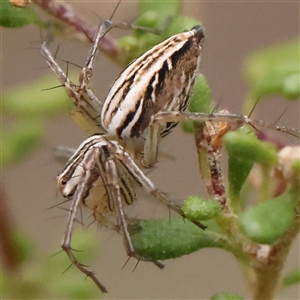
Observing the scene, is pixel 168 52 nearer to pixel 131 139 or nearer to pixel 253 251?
pixel 131 139

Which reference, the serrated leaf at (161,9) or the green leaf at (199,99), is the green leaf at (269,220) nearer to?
the green leaf at (199,99)

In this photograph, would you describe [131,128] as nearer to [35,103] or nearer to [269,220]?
[35,103]

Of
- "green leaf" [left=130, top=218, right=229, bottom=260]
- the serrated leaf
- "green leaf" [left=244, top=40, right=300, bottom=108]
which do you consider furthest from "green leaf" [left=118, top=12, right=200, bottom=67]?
A: "green leaf" [left=130, top=218, right=229, bottom=260]

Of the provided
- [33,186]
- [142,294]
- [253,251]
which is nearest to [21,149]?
[253,251]

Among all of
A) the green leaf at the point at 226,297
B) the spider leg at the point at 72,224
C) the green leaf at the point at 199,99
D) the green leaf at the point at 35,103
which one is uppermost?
the green leaf at the point at 199,99

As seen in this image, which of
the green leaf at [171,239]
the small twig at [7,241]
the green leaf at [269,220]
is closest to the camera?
the green leaf at [269,220]

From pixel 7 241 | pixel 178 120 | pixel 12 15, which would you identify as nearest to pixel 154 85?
pixel 178 120

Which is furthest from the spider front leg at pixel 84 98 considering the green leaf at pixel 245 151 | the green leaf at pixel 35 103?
the green leaf at pixel 245 151
